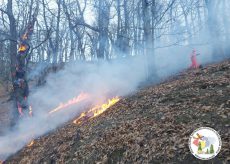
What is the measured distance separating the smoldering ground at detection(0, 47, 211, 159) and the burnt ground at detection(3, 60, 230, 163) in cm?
166

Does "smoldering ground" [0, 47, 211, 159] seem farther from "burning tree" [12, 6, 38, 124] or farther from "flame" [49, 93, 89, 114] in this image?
"burning tree" [12, 6, 38, 124]

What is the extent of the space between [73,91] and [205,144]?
1683 cm

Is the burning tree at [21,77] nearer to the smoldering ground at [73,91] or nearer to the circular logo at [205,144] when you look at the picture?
the smoldering ground at [73,91]

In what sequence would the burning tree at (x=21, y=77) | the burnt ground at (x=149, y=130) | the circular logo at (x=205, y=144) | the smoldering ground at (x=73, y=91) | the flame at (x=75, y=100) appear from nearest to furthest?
the circular logo at (x=205, y=144) < the burnt ground at (x=149, y=130) < the smoldering ground at (x=73, y=91) < the burning tree at (x=21, y=77) < the flame at (x=75, y=100)

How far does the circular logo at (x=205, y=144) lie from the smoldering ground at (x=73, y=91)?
9.09 metres

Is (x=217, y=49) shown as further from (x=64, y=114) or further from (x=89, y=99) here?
(x=64, y=114)

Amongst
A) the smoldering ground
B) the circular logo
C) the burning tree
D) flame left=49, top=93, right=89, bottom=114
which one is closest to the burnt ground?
the circular logo

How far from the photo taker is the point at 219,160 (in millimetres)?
5613

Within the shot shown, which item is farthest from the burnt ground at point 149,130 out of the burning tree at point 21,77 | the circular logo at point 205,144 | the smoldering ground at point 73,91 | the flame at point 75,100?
the flame at point 75,100

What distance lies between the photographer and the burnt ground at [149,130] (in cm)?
688

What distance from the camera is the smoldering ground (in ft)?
46.6

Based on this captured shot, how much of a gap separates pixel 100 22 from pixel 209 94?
713 inches

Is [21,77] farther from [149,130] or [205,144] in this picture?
[205,144]

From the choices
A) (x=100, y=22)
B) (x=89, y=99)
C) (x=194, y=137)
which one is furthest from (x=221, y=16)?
(x=194, y=137)
